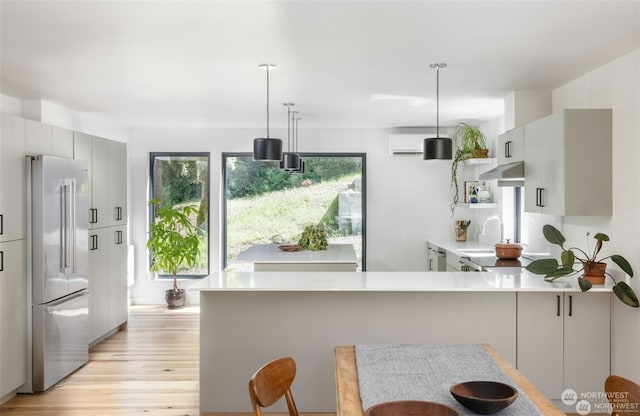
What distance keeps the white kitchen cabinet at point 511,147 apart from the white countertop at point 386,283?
117cm

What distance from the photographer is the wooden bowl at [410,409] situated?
178cm

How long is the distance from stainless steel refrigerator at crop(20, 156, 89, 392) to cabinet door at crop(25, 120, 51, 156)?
0.45 feet

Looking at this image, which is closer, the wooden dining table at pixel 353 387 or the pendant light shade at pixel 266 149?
the wooden dining table at pixel 353 387

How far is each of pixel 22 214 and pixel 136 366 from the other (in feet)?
5.66

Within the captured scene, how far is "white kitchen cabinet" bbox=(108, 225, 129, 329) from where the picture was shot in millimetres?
6105

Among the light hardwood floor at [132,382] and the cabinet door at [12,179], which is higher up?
the cabinet door at [12,179]

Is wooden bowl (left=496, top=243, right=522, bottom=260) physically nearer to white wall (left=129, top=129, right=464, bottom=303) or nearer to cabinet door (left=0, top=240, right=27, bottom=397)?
white wall (left=129, top=129, right=464, bottom=303)

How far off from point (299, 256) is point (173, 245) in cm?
245

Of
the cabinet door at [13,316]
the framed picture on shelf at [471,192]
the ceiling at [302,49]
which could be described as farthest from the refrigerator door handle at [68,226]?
the framed picture on shelf at [471,192]

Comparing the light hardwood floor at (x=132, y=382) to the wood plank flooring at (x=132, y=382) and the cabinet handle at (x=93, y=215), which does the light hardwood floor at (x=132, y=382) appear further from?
the cabinet handle at (x=93, y=215)

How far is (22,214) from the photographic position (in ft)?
14.3

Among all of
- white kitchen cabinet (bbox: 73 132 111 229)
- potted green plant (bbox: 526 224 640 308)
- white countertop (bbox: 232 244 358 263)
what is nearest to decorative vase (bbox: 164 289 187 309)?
white countertop (bbox: 232 244 358 263)

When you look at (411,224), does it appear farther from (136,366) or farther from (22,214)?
(22,214)

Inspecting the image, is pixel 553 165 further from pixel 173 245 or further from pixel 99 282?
pixel 173 245
